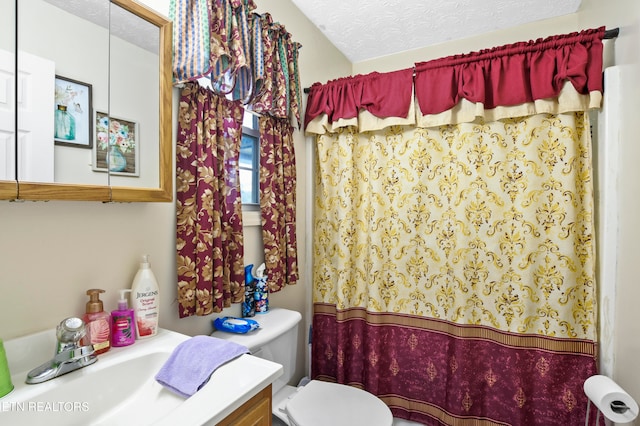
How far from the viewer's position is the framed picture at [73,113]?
79cm

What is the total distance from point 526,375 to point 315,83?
76.3 inches

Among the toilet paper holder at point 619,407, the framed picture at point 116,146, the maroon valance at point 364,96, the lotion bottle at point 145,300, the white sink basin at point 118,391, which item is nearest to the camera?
the white sink basin at point 118,391

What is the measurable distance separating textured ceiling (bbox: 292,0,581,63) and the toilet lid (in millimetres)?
2029

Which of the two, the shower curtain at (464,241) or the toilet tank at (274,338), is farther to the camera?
the shower curtain at (464,241)

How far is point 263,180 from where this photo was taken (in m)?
1.60

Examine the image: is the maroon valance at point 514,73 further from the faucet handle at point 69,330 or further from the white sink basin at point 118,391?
the faucet handle at point 69,330

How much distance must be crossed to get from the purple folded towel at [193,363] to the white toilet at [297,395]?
1.17 feet

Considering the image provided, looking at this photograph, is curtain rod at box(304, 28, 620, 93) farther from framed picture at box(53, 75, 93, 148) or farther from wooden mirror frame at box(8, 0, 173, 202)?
framed picture at box(53, 75, 93, 148)

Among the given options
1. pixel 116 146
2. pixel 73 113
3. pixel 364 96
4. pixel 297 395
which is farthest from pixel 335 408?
pixel 364 96

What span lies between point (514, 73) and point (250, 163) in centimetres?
137

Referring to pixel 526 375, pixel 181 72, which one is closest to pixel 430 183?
pixel 526 375

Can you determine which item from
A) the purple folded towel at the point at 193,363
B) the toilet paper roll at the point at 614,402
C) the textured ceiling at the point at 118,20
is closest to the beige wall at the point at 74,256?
the textured ceiling at the point at 118,20

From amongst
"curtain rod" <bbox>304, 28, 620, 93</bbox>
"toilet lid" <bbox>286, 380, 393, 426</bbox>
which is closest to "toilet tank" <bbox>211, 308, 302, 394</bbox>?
"toilet lid" <bbox>286, 380, 393, 426</bbox>

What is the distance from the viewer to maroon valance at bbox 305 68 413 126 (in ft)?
5.71
